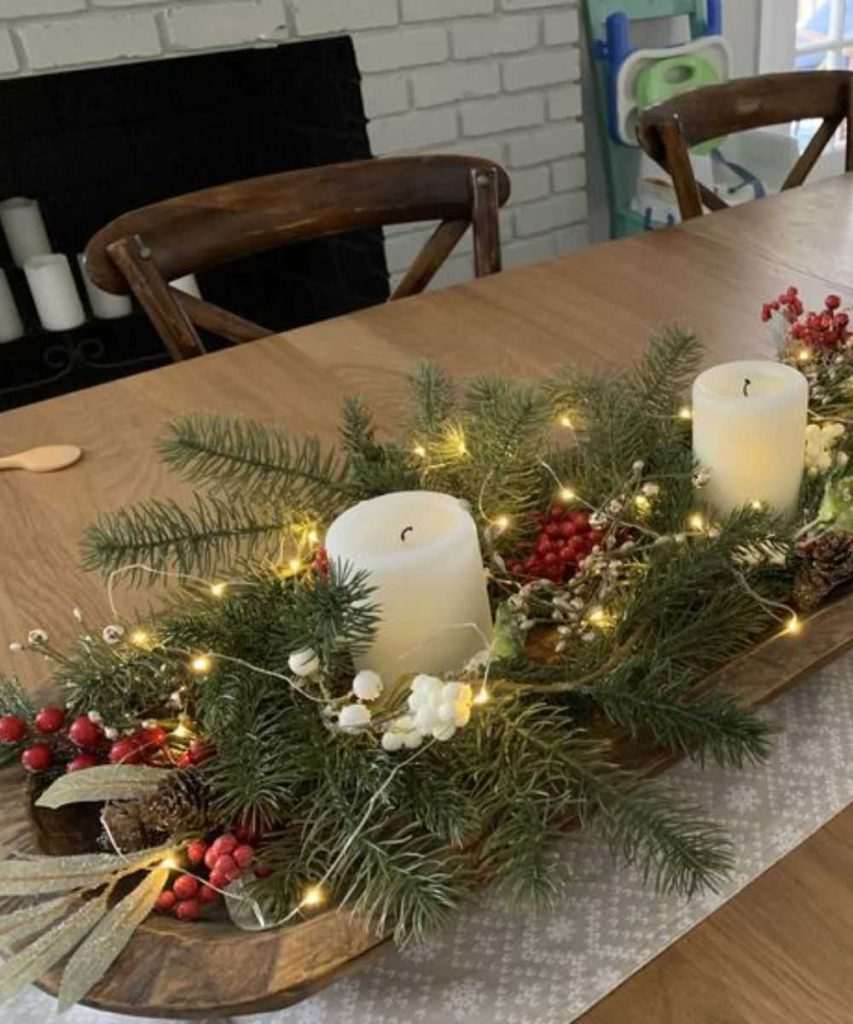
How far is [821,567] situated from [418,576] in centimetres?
20

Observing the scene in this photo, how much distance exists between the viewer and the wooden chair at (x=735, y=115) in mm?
1288

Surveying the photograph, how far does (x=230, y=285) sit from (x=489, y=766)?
7.24 feet

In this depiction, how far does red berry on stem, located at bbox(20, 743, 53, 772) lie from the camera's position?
1.43 feet

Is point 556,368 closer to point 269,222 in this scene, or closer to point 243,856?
point 269,222

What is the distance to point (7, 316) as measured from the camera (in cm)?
209

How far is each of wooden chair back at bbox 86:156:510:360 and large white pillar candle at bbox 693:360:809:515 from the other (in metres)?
0.59

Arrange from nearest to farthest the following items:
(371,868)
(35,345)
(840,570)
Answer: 1. (371,868)
2. (840,570)
3. (35,345)

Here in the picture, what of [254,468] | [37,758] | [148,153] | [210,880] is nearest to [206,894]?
[210,880]

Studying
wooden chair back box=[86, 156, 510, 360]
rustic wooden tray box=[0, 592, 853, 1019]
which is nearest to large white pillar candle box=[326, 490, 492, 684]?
rustic wooden tray box=[0, 592, 853, 1019]

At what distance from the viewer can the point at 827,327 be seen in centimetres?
63

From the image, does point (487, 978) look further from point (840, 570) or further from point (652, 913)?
point (840, 570)

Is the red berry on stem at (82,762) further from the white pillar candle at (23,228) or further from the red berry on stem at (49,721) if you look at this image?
the white pillar candle at (23,228)

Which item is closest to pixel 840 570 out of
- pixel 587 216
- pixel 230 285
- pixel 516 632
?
pixel 516 632

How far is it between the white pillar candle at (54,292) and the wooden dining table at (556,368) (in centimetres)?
128
